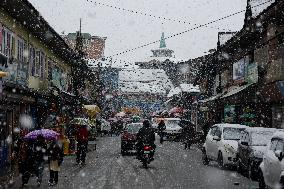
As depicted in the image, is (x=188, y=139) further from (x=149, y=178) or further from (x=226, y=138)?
(x=149, y=178)

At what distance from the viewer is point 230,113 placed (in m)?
37.4

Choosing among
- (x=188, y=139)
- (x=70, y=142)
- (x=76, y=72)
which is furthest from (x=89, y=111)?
(x=70, y=142)

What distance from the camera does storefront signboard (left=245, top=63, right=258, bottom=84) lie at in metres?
29.7

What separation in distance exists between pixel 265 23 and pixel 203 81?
88.1 feet

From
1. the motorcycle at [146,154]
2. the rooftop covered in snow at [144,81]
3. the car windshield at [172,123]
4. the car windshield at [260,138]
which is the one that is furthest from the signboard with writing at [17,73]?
the rooftop covered in snow at [144,81]

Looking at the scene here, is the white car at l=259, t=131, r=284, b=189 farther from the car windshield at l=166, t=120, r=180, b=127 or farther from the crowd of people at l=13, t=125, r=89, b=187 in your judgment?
the car windshield at l=166, t=120, r=180, b=127

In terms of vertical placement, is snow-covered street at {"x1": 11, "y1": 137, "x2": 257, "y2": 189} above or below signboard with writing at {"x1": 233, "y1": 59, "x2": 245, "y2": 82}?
below

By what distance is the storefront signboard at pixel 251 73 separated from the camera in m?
29.7

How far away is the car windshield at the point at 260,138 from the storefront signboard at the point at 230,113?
1933 centimetres

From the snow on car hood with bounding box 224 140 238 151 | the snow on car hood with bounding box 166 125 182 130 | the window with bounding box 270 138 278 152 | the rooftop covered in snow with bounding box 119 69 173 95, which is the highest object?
the rooftop covered in snow with bounding box 119 69 173 95

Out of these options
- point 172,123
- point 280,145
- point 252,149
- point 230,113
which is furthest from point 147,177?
point 172,123

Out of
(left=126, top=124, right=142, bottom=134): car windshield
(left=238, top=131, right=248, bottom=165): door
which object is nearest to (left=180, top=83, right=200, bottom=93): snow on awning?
(left=126, top=124, right=142, bottom=134): car windshield

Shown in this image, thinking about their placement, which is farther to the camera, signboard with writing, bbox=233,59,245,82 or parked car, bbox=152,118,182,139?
parked car, bbox=152,118,182,139

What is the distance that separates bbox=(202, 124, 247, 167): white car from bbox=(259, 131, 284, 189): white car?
6.09m
